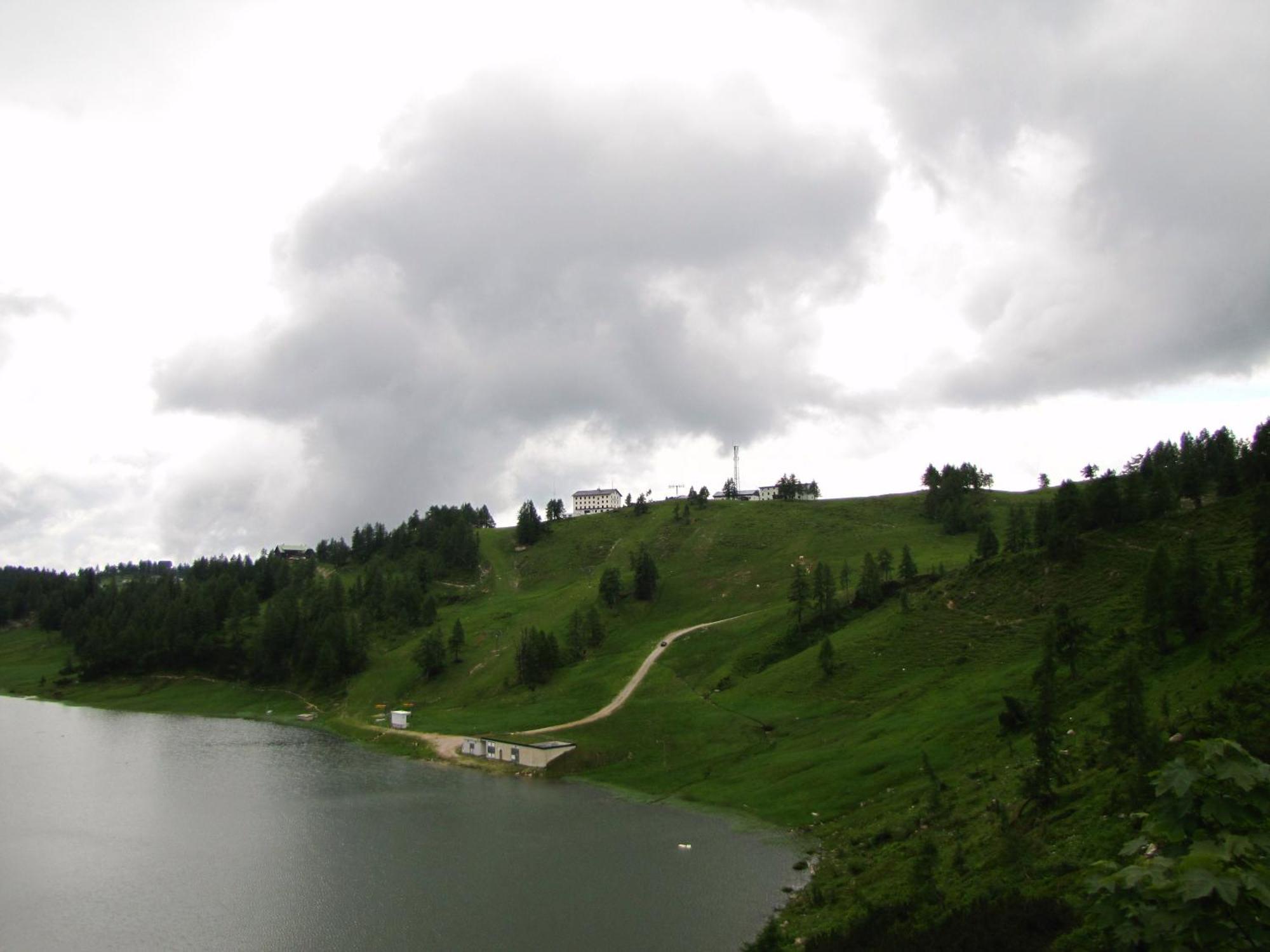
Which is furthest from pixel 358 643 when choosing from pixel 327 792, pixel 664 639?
pixel 327 792

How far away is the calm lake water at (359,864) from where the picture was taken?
167 ft

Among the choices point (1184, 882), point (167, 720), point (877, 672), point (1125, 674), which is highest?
point (1184, 882)

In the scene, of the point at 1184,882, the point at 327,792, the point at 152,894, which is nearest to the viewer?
the point at 1184,882

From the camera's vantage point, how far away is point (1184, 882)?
10.3m

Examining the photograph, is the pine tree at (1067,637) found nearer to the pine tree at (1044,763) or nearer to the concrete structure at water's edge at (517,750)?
the pine tree at (1044,763)

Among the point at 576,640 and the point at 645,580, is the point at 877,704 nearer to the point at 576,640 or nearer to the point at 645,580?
the point at 576,640

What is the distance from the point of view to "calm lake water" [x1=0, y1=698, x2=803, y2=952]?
167 feet

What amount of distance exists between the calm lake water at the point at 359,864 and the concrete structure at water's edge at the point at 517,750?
532 centimetres

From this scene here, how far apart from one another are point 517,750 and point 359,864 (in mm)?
43552

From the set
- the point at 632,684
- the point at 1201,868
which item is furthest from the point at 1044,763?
the point at 632,684

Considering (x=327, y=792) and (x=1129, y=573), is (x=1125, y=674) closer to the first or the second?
(x=1129, y=573)

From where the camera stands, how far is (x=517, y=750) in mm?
106688

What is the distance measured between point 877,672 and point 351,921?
75326 mm

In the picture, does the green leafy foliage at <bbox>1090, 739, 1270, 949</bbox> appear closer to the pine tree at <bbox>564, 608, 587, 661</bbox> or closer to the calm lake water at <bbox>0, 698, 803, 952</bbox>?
the calm lake water at <bbox>0, 698, 803, 952</bbox>
